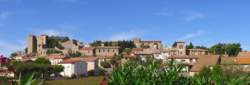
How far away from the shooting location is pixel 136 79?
8383 millimetres

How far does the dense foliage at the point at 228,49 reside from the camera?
121938 mm

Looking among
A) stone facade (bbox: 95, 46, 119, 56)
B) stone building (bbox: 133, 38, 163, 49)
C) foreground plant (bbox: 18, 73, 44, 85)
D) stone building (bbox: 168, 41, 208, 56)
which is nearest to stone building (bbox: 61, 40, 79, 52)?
stone facade (bbox: 95, 46, 119, 56)

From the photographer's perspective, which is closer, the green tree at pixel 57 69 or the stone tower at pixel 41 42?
the green tree at pixel 57 69

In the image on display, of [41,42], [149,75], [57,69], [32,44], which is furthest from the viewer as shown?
[32,44]

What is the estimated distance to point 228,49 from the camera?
403 ft

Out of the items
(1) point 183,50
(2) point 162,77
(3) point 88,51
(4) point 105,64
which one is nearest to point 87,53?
(3) point 88,51

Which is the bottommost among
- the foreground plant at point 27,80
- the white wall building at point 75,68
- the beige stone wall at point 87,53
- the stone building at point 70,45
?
the white wall building at point 75,68

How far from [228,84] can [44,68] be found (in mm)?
83322

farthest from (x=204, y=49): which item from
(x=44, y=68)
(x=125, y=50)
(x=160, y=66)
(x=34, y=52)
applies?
(x=160, y=66)

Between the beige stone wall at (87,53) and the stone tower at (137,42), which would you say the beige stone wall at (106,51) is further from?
A: the stone tower at (137,42)

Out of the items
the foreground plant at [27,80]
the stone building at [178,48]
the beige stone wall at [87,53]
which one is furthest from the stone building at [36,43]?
the foreground plant at [27,80]

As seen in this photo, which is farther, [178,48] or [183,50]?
[178,48]

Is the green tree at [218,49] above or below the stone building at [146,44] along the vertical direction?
below

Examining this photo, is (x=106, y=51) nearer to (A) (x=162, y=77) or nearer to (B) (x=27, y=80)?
(A) (x=162, y=77)
